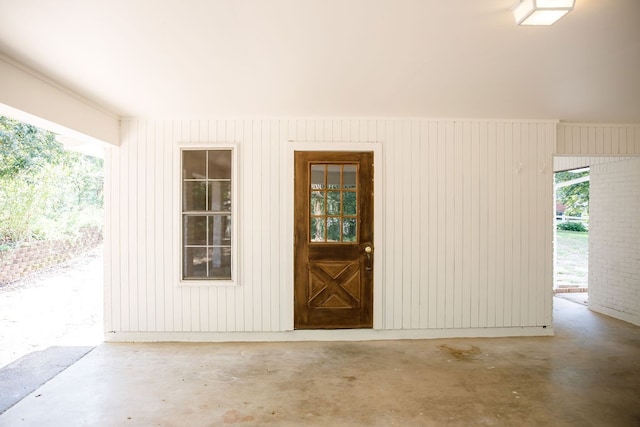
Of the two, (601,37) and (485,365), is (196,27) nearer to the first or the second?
(601,37)

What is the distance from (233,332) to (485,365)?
2.67 m

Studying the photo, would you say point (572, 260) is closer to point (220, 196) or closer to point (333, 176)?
point (333, 176)

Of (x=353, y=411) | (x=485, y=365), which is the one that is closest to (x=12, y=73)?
(x=353, y=411)

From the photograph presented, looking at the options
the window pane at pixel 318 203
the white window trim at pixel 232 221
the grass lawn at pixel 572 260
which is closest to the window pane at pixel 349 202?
the window pane at pixel 318 203

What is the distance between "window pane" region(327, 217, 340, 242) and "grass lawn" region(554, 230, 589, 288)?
203 inches

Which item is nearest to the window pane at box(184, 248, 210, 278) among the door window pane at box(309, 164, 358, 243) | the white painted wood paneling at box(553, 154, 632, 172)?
the door window pane at box(309, 164, 358, 243)

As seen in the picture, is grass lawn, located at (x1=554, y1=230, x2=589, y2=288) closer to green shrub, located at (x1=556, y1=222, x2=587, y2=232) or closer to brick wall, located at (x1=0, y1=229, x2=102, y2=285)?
green shrub, located at (x1=556, y1=222, x2=587, y2=232)

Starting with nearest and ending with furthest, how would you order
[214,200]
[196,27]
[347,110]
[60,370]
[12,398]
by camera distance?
[196,27] < [12,398] < [60,370] < [347,110] < [214,200]

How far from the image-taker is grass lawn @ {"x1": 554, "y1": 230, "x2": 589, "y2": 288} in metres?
7.75

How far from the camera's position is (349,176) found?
420 cm

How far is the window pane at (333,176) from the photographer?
4184mm

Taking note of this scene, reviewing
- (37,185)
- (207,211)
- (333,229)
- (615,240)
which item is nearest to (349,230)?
(333,229)

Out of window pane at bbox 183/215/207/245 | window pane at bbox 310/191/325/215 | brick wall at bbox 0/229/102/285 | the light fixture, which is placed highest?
the light fixture

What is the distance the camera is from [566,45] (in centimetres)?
242
